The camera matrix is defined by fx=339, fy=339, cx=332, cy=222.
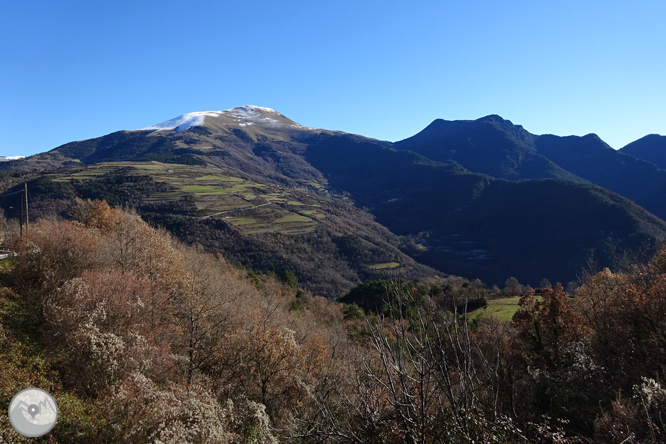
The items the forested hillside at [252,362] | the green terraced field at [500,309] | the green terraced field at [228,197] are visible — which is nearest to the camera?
the forested hillside at [252,362]

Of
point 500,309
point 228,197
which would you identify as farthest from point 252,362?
point 228,197

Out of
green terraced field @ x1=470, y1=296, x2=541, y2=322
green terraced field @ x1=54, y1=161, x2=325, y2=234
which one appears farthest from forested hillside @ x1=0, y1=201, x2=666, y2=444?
green terraced field @ x1=54, y1=161, x2=325, y2=234

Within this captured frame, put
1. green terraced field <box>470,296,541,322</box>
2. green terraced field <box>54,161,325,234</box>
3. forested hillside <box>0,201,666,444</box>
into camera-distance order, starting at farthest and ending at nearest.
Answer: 1. green terraced field <box>54,161,325,234</box>
2. green terraced field <box>470,296,541,322</box>
3. forested hillside <box>0,201,666,444</box>

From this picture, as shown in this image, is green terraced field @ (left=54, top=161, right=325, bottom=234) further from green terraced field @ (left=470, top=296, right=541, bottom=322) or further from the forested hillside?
the forested hillside

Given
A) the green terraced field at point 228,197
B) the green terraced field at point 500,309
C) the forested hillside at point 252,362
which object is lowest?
the green terraced field at point 500,309

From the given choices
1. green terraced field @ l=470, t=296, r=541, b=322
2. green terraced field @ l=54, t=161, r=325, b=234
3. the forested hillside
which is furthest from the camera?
green terraced field @ l=54, t=161, r=325, b=234

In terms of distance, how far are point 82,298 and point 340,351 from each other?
21069 mm

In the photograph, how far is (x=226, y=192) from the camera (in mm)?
145250

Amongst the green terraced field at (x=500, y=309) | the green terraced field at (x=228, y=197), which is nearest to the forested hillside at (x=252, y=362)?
the green terraced field at (x=500, y=309)

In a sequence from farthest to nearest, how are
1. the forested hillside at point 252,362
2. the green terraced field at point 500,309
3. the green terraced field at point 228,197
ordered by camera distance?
the green terraced field at point 228,197
the green terraced field at point 500,309
the forested hillside at point 252,362

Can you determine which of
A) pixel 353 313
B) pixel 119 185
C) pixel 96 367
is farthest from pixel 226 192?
pixel 96 367

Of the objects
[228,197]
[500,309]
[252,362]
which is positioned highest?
[228,197]

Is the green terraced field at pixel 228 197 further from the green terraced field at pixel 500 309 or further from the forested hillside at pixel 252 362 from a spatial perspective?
the forested hillside at pixel 252 362

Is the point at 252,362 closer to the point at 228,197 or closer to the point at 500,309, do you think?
the point at 500,309
